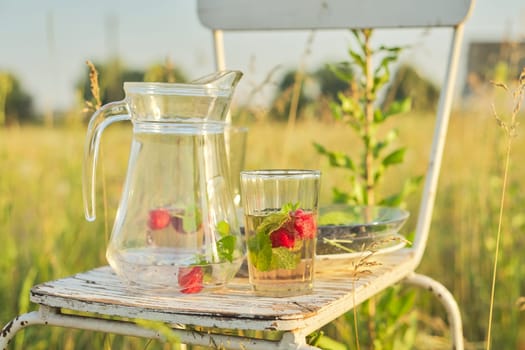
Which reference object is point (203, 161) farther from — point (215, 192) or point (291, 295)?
point (291, 295)

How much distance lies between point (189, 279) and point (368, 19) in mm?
595

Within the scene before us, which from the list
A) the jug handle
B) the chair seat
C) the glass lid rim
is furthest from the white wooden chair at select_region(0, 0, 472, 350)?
the glass lid rim

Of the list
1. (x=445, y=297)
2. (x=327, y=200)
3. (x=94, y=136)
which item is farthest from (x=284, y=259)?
(x=327, y=200)

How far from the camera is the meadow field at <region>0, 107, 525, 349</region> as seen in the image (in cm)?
170

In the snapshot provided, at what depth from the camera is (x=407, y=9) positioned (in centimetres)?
→ 126

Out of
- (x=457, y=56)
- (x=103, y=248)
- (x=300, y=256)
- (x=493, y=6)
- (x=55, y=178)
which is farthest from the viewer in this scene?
(x=55, y=178)

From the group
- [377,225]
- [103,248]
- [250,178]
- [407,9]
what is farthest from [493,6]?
[250,178]

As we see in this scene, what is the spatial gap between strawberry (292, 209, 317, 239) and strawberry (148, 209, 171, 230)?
0.16m

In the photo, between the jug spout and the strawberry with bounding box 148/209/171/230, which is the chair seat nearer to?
the strawberry with bounding box 148/209/171/230

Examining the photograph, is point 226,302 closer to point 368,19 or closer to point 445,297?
point 445,297

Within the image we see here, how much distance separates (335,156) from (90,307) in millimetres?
572

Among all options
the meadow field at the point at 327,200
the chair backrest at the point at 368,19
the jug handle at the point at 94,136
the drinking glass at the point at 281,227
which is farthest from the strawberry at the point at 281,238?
the meadow field at the point at 327,200

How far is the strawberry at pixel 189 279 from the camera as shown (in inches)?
34.6

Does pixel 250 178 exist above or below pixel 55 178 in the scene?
above
